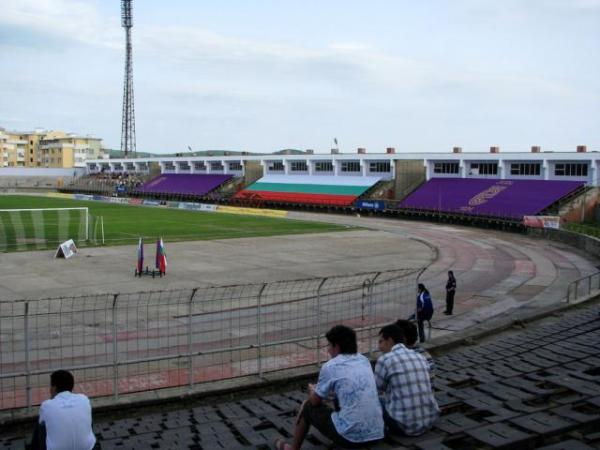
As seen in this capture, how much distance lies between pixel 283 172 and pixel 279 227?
1625 inches

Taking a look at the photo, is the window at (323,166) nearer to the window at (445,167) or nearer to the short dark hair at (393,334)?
the window at (445,167)

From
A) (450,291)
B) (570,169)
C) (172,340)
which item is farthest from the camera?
(570,169)

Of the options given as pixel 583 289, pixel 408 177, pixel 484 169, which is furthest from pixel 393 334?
pixel 408 177

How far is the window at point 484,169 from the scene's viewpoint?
7104 centimetres

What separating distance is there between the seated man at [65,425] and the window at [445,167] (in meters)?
71.6

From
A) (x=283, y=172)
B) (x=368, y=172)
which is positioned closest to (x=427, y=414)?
(x=368, y=172)

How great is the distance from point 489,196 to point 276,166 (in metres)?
41.0

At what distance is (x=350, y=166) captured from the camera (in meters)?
87.8

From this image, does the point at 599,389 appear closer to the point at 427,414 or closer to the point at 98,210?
the point at 427,414

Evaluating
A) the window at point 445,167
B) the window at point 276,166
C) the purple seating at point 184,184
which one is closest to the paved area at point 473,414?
the window at point 445,167

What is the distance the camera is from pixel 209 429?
8.66 meters

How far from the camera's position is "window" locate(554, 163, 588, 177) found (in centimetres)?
6206

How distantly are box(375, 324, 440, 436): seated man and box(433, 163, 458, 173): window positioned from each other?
70.3 metres

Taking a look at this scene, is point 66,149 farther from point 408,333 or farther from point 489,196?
point 408,333
